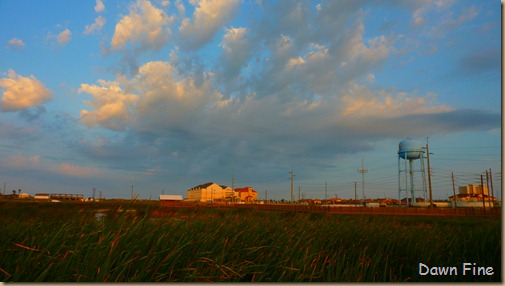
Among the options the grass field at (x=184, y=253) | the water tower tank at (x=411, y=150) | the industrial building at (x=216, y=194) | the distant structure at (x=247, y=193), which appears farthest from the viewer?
the distant structure at (x=247, y=193)

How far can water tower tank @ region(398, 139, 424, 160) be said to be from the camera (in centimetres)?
5678

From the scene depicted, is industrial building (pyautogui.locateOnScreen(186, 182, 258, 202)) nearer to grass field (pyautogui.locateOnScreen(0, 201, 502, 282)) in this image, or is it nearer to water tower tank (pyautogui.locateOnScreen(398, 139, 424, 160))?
water tower tank (pyautogui.locateOnScreen(398, 139, 424, 160))

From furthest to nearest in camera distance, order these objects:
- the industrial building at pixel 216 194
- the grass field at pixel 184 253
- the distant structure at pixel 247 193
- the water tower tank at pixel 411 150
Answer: the distant structure at pixel 247 193 → the industrial building at pixel 216 194 → the water tower tank at pixel 411 150 → the grass field at pixel 184 253

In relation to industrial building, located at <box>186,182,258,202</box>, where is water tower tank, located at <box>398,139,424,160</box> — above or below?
above

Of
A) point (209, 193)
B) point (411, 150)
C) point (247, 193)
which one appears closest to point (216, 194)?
point (209, 193)

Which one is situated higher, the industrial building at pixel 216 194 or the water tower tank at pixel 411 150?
the water tower tank at pixel 411 150

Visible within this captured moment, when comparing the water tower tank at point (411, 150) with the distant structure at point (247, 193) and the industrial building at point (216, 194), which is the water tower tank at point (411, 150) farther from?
the distant structure at point (247, 193)

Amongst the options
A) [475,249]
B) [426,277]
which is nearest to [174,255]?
[426,277]

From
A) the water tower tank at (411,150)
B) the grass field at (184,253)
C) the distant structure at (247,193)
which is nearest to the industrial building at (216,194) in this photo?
the distant structure at (247,193)

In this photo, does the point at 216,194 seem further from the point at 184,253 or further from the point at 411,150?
the point at 184,253

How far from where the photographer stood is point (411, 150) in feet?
188

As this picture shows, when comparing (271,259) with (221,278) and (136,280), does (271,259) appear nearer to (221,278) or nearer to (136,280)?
(221,278)

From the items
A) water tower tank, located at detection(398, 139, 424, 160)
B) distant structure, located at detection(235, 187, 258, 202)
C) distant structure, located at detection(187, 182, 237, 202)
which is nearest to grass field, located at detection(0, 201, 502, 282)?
water tower tank, located at detection(398, 139, 424, 160)

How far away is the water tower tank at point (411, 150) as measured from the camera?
56781mm
